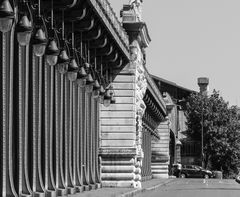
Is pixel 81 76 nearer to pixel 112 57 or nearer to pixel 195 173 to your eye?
pixel 112 57

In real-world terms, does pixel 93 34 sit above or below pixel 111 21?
below

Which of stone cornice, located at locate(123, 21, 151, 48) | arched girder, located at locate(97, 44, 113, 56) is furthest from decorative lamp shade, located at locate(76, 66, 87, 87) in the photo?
stone cornice, located at locate(123, 21, 151, 48)

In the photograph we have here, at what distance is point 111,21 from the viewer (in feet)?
140

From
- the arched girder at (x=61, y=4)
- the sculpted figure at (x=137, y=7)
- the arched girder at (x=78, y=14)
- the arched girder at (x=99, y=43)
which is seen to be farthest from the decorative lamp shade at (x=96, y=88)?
the sculpted figure at (x=137, y=7)

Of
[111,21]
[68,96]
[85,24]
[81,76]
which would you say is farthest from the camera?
[111,21]

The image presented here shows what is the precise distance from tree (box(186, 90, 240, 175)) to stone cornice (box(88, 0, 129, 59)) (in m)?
82.1

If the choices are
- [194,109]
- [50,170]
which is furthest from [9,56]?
[194,109]

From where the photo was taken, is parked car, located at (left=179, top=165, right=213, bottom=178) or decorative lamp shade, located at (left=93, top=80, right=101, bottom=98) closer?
decorative lamp shade, located at (left=93, top=80, right=101, bottom=98)

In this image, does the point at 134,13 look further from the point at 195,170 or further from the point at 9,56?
the point at 195,170

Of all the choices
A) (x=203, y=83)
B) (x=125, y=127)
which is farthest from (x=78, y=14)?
(x=203, y=83)

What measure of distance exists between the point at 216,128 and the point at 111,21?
3692 inches

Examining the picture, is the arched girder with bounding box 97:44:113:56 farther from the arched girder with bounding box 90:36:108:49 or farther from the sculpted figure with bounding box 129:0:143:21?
the sculpted figure with bounding box 129:0:143:21

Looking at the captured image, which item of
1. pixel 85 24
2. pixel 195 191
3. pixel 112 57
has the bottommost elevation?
pixel 195 191

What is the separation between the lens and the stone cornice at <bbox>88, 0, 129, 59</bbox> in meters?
38.5
